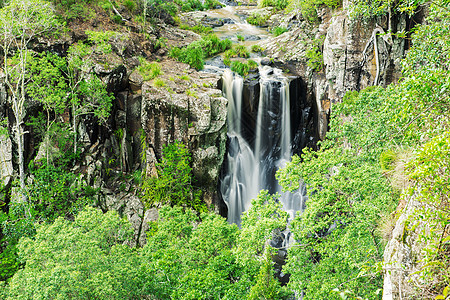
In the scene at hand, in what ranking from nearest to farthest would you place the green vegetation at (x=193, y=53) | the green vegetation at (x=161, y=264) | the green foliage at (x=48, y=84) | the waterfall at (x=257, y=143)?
the green vegetation at (x=161, y=264) < the green foliage at (x=48, y=84) < the waterfall at (x=257, y=143) < the green vegetation at (x=193, y=53)

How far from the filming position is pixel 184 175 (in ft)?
68.7

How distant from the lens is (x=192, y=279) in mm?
11367

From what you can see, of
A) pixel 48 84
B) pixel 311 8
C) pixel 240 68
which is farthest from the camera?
pixel 311 8

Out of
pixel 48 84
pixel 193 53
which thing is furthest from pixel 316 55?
pixel 48 84

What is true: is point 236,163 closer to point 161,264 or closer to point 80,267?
point 161,264

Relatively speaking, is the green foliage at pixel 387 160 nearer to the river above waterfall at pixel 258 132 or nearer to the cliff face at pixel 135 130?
the cliff face at pixel 135 130

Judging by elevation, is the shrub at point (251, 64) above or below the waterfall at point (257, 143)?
above

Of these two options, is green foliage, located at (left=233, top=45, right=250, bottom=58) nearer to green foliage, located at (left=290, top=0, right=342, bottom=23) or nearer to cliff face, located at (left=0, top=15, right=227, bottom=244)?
green foliage, located at (left=290, top=0, right=342, bottom=23)

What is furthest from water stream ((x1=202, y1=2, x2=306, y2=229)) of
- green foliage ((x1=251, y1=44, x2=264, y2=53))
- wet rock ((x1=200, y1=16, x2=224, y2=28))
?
wet rock ((x1=200, y1=16, x2=224, y2=28))

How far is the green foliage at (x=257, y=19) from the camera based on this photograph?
38188 millimetres

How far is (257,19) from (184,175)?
25100mm

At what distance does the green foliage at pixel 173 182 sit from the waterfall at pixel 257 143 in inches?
130

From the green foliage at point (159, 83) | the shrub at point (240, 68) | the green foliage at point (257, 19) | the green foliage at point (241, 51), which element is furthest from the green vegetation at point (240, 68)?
the green foliage at point (257, 19)

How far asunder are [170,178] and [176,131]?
3.09 meters
